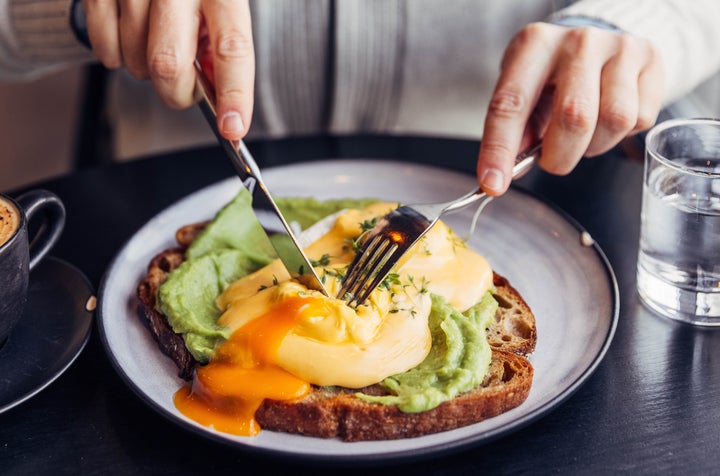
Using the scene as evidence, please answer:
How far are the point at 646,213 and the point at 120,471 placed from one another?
3.99 ft

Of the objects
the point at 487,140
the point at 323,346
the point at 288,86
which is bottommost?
the point at 288,86

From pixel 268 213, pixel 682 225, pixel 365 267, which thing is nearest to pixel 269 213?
pixel 268 213

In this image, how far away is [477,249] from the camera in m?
1.88

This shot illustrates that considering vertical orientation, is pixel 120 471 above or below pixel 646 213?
below

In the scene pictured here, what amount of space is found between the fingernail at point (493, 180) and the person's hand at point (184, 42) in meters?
0.54

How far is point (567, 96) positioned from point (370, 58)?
1151 millimetres

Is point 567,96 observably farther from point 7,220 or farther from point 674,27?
point 7,220

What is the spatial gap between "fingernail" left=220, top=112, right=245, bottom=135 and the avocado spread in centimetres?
29

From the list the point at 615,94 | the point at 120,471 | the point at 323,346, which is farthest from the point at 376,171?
the point at 120,471

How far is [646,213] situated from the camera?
1654 mm

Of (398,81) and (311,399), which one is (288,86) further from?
(311,399)

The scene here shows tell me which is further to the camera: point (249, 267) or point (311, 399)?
point (249, 267)

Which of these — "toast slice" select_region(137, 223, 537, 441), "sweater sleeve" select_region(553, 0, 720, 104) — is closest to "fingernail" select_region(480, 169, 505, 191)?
"toast slice" select_region(137, 223, 537, 441)

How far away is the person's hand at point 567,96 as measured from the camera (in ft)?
5.48
